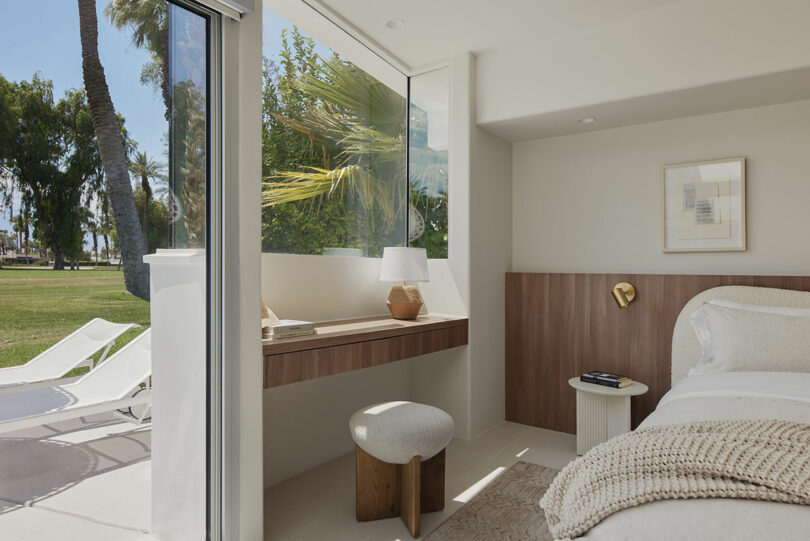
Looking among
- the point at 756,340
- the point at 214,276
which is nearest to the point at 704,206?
the point at 756,340

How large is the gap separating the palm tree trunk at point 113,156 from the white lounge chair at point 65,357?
16cm

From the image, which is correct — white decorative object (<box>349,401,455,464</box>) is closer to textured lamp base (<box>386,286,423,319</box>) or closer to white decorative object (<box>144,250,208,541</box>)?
white decorative object (<box>144,250,208,541</box>)

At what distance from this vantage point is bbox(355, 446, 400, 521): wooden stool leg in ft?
7.27

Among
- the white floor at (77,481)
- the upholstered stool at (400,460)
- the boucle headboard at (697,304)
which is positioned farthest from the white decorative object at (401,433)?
the boucle headboard at (697,304)

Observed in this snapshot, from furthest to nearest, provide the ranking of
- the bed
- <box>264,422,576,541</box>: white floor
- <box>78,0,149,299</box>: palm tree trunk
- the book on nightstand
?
the book on nightstand → <box>264,422,576,541</box>: white floor → <box>78,0,149,299</box>: palm tree trunk → the bed

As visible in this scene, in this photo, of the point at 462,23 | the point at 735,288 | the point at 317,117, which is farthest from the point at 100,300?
the point at 735,288

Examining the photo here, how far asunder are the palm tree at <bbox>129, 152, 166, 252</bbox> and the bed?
1.68 m

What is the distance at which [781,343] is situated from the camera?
236 centimetres

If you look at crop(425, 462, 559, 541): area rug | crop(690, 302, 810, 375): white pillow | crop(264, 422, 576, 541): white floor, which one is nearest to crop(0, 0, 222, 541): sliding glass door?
crop(264, 422, 576, 541): white floor

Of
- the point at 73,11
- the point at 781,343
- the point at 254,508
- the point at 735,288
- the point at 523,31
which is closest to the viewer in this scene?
the point at 73,11

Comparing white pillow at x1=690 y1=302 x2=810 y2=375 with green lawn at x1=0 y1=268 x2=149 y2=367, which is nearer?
green lawn at x1=0 y1=268 x2=149 y2=367

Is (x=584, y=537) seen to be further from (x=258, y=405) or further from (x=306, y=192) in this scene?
(x=306, y=192)

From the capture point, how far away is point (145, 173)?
5.70ft

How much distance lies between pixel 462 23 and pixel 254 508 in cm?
276
